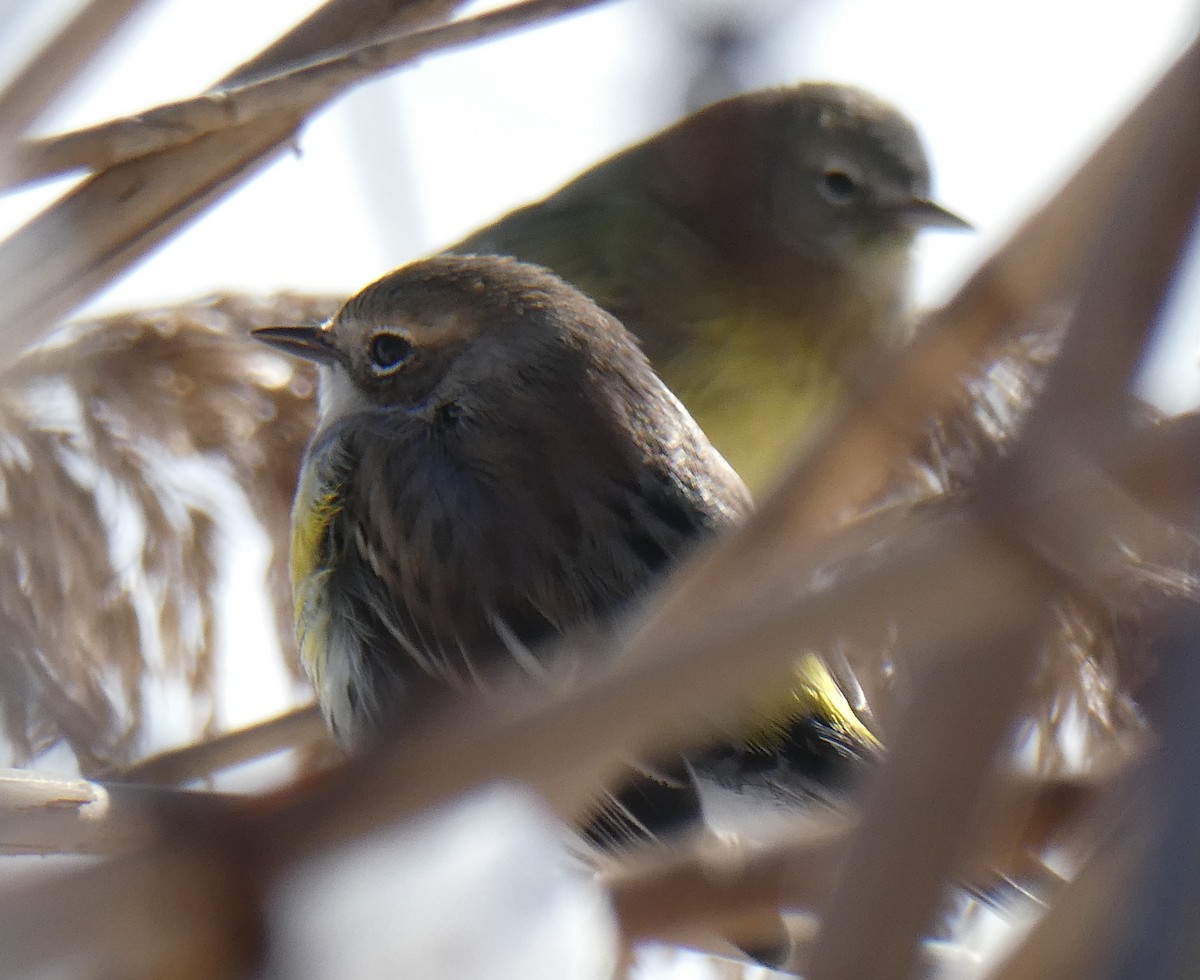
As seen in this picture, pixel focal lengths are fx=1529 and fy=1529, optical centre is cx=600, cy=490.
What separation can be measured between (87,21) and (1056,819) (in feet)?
5.65

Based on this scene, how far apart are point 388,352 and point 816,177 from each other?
227 centimetres

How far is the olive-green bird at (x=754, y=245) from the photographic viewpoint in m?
4.69

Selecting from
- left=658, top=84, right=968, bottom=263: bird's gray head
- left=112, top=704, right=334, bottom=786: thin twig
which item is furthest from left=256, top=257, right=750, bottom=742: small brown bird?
left=658, top=84, right=968, bottom=263: bird's gray head

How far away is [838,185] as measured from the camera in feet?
17.6

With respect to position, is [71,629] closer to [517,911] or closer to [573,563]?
[573,563]

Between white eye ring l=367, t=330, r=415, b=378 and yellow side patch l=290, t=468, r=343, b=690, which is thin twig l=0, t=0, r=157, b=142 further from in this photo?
white eye ring l=367, t=330, r=415, b=378

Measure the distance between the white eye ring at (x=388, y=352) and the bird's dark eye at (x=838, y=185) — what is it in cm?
224

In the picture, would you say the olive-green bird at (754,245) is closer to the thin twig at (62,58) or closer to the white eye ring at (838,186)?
the white eye ring at (838,186)

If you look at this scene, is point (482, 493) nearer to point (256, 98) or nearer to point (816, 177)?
point (256, 98)

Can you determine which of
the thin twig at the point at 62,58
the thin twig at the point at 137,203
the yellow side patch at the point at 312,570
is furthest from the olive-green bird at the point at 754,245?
the thin twig at the point at 62,58

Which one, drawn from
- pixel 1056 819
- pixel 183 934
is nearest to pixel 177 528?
pixel 1056 819

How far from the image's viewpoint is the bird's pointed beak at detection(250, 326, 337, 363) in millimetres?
3639

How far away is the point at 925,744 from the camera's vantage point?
86 cm

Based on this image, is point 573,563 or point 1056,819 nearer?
point 1056,819
